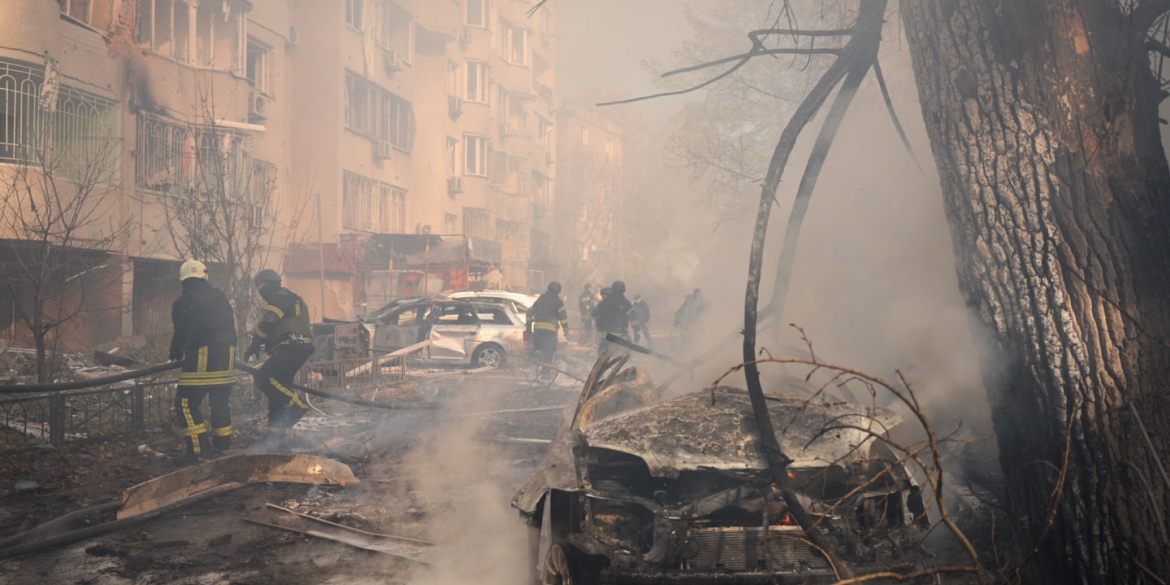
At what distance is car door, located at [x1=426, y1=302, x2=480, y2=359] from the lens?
57.1 ft

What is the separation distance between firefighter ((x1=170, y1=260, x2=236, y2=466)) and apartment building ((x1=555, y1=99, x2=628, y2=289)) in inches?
1364

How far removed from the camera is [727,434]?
4238 millimetres

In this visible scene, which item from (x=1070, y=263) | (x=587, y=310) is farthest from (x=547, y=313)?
(x=1070, y=263)

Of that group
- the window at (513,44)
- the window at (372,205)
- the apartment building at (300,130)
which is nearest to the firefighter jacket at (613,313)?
the apartment building at (300,130)

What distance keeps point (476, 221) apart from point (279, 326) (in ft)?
98.9

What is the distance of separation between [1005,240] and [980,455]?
3.23 m

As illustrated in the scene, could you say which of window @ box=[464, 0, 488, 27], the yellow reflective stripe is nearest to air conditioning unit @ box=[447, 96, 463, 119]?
window @ box=[464, 0, 488, 27]

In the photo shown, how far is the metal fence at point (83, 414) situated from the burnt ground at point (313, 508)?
176 millimetres

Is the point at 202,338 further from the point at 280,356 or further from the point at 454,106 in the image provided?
the point at 454,106

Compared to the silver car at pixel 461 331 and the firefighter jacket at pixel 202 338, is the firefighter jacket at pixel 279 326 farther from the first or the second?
the silver car at pixel 461 331

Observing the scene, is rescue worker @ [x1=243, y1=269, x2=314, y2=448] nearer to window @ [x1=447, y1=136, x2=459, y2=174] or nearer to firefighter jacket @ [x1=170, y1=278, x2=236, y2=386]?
firefighter jacket @ [x1=170, y1=278, x2=236, y2=386]

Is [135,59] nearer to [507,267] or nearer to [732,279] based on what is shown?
[732,279]

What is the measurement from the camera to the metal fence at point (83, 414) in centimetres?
763

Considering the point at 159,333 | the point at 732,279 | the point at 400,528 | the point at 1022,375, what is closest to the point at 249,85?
the point at 159,333
